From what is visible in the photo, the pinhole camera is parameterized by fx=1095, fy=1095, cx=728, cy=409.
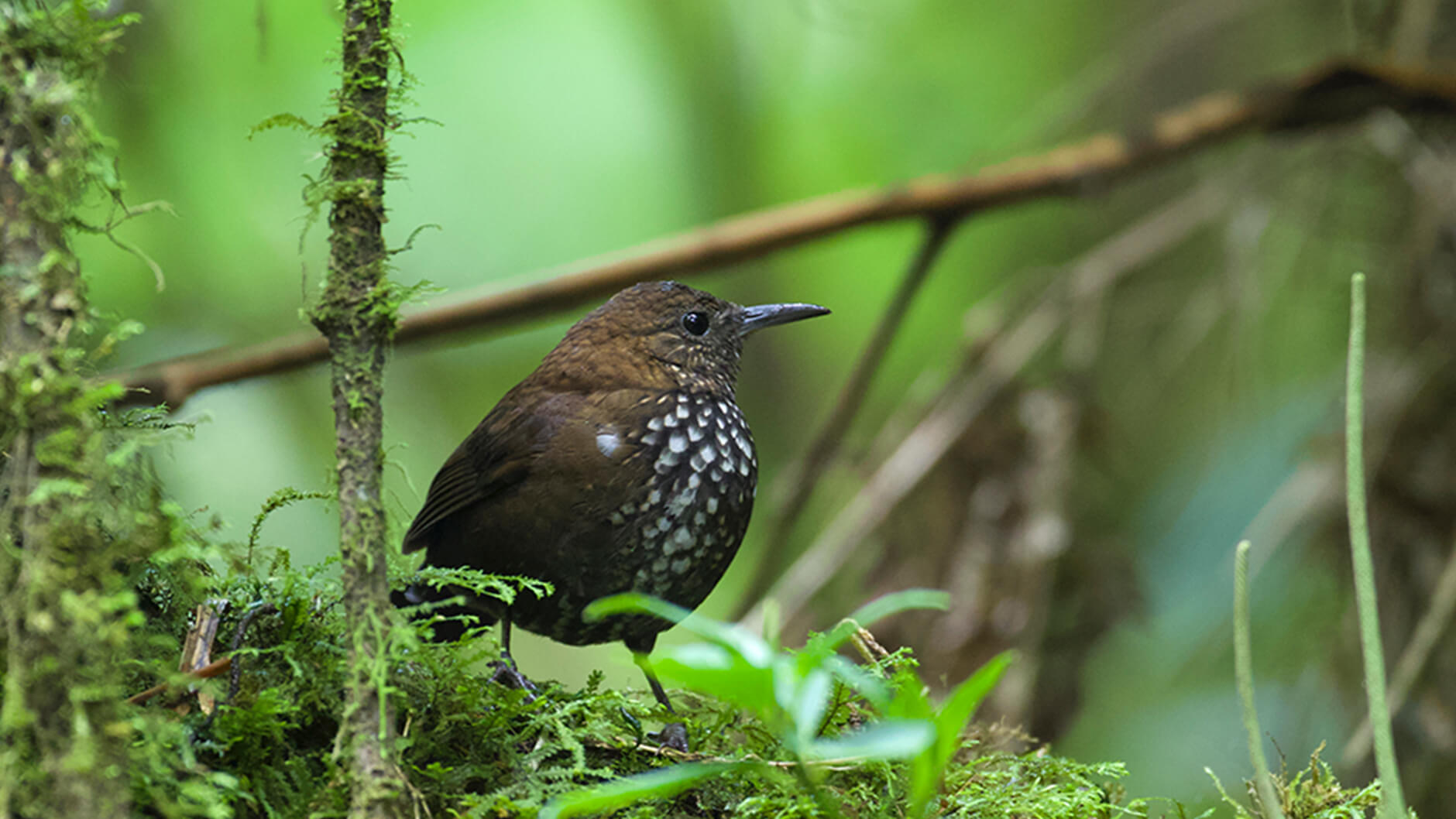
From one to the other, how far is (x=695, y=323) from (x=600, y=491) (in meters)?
0.70

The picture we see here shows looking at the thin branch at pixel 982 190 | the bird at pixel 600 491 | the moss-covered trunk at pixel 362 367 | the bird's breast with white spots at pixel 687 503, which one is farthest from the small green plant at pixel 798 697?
the thin branch at pixel 982 190

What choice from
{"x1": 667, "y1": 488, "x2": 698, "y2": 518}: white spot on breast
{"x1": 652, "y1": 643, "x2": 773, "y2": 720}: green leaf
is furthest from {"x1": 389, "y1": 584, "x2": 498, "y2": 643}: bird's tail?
{"x1": 652, "y1": 643, "x2": 773, "y2": 720}: green leaf

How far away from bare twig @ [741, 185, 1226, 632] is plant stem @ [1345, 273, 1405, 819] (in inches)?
92.9

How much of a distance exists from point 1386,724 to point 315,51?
16.4 ft

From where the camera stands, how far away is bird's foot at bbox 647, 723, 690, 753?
1685 mm

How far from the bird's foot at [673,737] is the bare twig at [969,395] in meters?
1.77

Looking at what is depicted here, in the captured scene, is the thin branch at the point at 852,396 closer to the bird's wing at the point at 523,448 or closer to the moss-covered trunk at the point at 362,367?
the bird's wing at the point at 523,448

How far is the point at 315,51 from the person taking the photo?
196 inches

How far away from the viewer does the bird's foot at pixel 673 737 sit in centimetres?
168

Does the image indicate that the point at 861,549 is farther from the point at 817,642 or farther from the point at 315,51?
the point at 315,51

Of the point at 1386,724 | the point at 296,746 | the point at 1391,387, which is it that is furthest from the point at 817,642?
the point at 1391,387

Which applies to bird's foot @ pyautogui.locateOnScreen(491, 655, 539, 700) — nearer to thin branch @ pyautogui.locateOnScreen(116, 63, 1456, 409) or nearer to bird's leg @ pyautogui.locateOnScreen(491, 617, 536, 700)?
bird's leg @ pyautogui.locateOnScreen(491, 617, 536, 700)

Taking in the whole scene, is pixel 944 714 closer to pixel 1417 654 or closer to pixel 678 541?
pixel 678 541

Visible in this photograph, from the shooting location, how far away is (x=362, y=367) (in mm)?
1267
